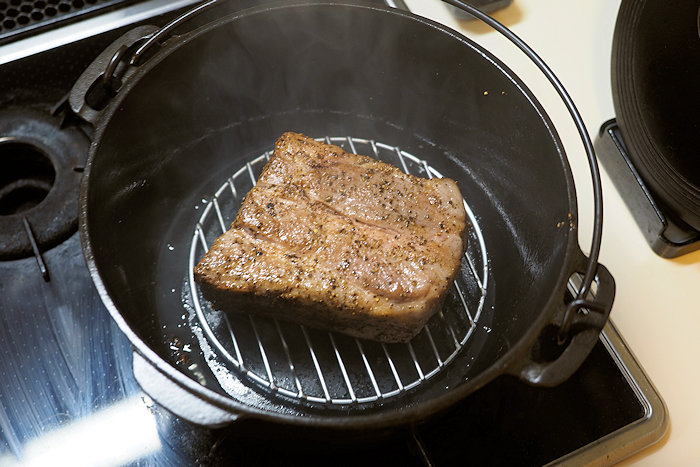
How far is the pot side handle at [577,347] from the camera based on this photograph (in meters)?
1.37

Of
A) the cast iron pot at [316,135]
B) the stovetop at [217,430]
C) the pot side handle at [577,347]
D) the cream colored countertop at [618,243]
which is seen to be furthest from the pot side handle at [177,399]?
the cream colored countertop at [618,243]

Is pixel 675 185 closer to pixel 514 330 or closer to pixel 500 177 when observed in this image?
pixel 500 177

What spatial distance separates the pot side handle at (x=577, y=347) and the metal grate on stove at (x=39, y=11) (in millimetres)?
2066

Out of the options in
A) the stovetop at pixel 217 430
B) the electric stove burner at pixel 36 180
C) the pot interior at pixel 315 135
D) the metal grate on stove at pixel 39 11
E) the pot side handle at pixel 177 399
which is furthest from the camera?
the metal grate on stove at pixel 39 11

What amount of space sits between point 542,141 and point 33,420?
188 centimetres

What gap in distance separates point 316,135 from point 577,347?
1.45m

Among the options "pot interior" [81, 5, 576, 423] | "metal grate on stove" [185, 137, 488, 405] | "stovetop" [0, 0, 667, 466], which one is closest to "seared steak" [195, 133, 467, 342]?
"metal grate on stove" [185, 137, 488, 405]

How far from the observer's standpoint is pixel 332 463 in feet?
5.64

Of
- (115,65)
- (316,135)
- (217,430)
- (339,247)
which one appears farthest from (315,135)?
(217,430)

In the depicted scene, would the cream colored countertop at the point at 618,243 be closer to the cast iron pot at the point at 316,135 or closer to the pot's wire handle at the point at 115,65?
the cast iron pot at the point at 316,135

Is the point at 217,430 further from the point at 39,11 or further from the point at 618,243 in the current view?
the point at 39,11

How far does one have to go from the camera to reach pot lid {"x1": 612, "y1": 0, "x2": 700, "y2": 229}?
1896mm

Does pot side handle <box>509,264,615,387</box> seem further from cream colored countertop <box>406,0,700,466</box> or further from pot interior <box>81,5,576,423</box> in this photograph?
cream colored countertop <box>406,0,700,466</box>

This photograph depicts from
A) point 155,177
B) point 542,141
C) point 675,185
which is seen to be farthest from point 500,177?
point 155,177
